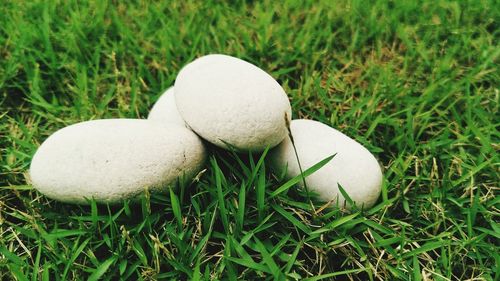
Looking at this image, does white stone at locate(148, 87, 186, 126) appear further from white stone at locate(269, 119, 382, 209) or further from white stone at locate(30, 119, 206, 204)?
white stone at locate(269, 119, 382, 209)

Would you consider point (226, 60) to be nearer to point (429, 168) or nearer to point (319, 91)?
point (319, 91)

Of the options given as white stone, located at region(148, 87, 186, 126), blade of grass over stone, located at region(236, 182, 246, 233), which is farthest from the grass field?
white stone, located at region(148, 87, 186, 126)

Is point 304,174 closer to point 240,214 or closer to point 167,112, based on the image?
point 240,214

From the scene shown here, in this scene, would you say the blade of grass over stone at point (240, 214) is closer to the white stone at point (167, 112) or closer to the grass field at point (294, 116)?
the grass field at point (294, 116)

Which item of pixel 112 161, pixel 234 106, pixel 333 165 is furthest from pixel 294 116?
pixel 112 161

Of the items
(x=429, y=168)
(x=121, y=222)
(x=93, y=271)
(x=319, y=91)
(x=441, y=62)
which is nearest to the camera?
(x=93, y=271)

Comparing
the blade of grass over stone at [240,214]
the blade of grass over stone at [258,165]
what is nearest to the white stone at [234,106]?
the blade of grass over stone at [258,165]

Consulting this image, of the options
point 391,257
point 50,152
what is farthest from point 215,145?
point 391,257
